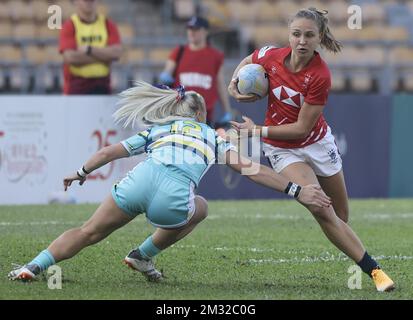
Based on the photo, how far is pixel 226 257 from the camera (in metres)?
9.18

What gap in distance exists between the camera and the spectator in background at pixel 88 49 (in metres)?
13.8

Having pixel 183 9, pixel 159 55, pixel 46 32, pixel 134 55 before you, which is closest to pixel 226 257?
pixel 159 55

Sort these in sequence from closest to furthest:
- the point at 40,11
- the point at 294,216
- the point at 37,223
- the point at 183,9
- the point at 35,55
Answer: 1. the point at 37,223
2. the point at 294,216
3. the point at 35,55
4. the point at 40,11
5. the point at 183,9

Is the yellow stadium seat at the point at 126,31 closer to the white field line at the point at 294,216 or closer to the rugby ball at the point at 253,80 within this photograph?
the white field line at the point at 294,216

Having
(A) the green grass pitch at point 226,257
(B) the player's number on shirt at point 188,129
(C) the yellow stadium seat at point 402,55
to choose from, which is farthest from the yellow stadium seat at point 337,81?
(B) the player's number on shirt at point 188,129

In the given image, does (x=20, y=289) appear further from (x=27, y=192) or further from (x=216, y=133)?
(x=27, y=192)

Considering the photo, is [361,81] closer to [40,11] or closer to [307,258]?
[40,11]

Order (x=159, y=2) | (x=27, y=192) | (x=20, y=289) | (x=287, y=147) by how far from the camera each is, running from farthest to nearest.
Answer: (x=159, y=2), (x=27, y=192), (x=287, y=147), (x=20, y=289)

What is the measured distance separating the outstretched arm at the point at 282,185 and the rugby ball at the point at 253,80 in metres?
0.72

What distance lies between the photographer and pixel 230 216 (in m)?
12.6

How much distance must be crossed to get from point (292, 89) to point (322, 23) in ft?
1.65

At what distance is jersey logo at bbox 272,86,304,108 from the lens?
25.6 ft
